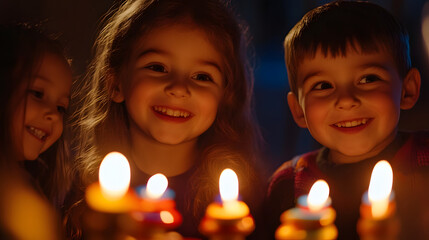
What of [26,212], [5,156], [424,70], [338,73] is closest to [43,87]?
[5,156]

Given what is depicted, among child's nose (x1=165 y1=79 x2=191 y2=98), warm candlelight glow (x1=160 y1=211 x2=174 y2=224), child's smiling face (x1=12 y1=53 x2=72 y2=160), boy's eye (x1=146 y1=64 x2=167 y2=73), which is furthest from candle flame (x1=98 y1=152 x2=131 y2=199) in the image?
boy's eye (x1=146 y1=64 x2=167 y2=73)

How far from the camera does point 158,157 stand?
5.65ft

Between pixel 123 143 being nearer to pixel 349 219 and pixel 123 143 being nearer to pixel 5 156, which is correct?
pixel 5 156

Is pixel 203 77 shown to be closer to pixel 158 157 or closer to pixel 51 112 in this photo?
Answer: pixel 158 157

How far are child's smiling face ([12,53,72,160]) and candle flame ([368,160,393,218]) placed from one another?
100 centimetres

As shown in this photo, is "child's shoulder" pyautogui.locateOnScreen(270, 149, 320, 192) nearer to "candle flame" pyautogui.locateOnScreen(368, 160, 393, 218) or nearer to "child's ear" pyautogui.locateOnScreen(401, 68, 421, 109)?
"child's ear" pyautogui.locateOnScreen(401, 68, 421, 109)

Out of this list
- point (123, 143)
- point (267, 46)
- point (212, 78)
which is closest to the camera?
point (212, 78)

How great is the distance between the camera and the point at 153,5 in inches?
67.6

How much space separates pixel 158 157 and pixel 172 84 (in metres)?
0.33

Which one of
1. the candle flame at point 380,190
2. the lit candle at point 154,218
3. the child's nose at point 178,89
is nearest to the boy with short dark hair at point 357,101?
the child's nose at point 178,89

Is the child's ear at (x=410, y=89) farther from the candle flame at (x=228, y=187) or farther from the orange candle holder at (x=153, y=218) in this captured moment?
the orange candle holder at (x=153, y=218)

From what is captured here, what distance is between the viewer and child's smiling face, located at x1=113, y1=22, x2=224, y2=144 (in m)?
1.58

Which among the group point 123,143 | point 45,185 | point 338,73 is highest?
point 338,73

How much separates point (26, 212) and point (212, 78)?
2.60ft
